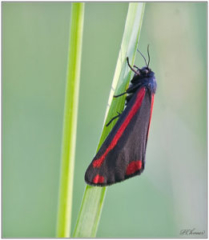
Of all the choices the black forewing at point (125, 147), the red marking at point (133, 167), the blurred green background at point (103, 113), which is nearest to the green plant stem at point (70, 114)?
the black forewing at point (125, 147)

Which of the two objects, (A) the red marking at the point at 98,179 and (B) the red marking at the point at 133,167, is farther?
(B) the red marking at the point at 133,167

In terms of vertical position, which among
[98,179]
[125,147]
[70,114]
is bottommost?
[98,179]

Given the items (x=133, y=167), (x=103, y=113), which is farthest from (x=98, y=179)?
(x=103, y=113)

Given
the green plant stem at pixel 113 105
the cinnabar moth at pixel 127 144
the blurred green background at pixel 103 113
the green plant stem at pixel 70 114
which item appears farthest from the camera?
the blurred green background at pixel 103 113

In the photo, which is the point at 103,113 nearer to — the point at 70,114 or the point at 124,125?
the point at 124,125

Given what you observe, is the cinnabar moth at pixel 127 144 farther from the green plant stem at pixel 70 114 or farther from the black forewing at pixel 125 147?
the green plant stem at pixel 70 114

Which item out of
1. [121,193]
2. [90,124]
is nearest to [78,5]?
[90,124]

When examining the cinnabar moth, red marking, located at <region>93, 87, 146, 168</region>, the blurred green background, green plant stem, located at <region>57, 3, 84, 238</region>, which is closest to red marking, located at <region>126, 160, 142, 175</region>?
the cinnabar moth
